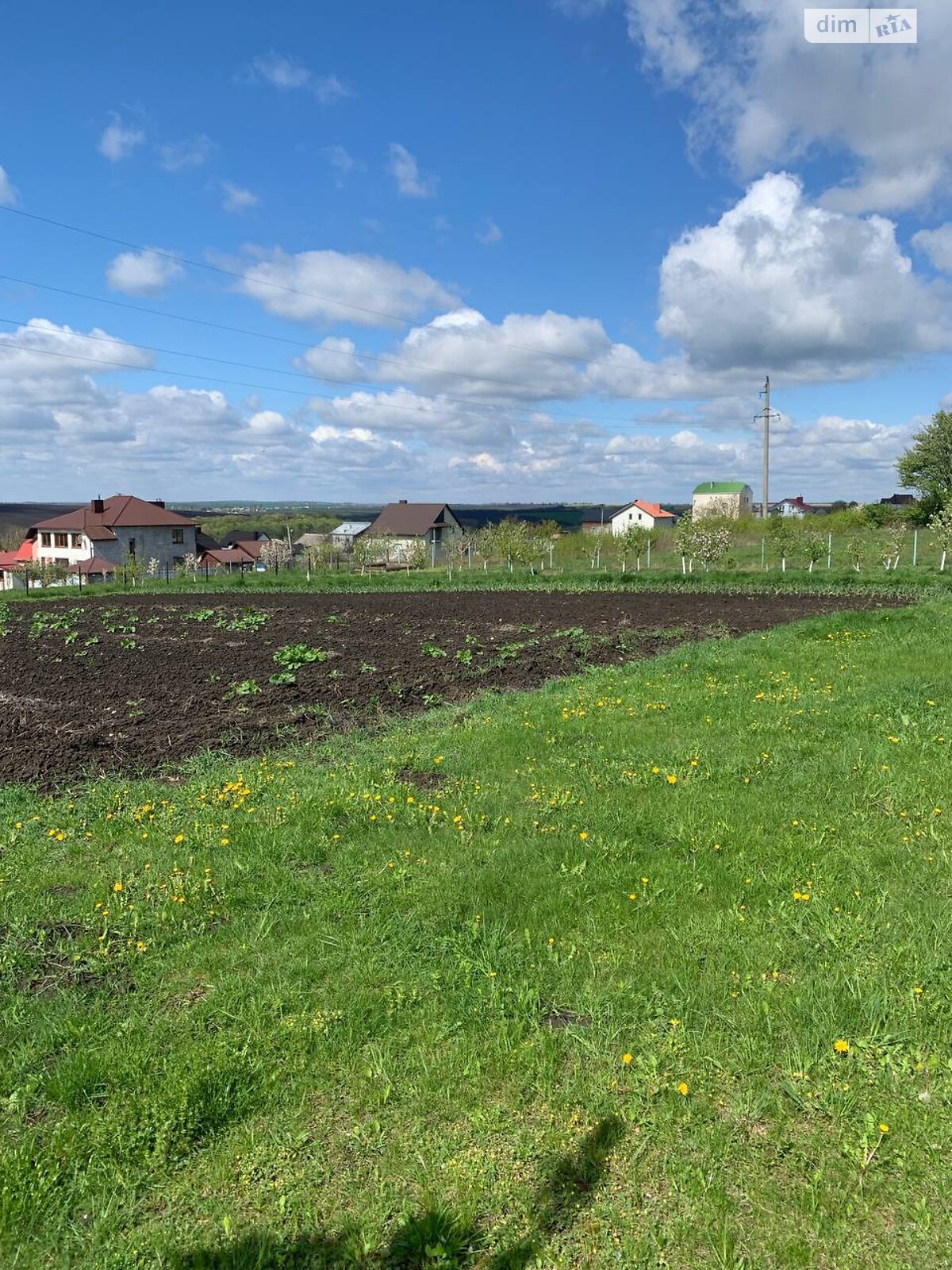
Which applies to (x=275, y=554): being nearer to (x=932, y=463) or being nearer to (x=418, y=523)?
(x=418, y=523)

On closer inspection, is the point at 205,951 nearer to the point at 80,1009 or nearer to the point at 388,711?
the point at 80,1009

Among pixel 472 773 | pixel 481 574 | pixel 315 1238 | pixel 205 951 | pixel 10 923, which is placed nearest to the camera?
pixel 315 1238

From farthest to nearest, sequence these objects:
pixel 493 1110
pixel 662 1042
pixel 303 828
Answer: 1. pixel 303 828
2. pixel 662 1042
3. pixel 493 1110

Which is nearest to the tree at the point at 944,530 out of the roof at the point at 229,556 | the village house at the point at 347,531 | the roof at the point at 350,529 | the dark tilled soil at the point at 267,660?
the dark tilled soil at the point at 267,660

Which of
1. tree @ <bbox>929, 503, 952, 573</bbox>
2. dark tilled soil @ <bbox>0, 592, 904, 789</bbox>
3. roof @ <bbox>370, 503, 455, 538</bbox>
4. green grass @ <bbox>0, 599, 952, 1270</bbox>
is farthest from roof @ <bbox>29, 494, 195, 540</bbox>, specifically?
green grass @ <bbox>0, 599, 952, 1270</bbox>

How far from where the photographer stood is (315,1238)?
9.64 ft

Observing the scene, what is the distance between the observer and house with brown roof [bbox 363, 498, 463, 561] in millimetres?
88750

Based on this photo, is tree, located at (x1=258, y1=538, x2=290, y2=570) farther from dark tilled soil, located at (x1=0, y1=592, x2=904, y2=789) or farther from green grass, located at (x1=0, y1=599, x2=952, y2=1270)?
green grass, located at (x1=0, y1=599, x2=952, y2=1270)

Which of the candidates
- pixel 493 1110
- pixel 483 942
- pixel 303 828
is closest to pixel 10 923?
pixel 303 828

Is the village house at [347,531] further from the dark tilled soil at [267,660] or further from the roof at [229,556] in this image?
the dark tilled soil at [267,660]

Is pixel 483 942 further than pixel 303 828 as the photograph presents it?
No

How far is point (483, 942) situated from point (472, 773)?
3252 mm

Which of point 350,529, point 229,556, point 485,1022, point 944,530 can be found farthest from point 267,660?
point 350,529

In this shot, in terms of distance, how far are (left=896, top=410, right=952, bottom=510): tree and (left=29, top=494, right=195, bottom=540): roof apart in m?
71.2
